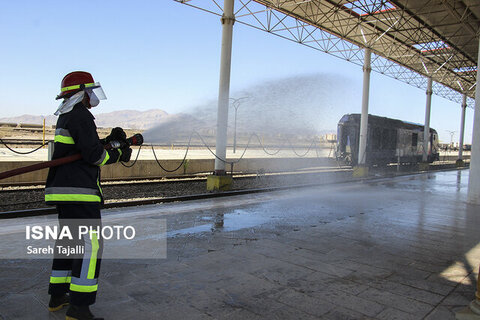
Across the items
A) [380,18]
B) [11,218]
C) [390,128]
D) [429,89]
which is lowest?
[11,218]

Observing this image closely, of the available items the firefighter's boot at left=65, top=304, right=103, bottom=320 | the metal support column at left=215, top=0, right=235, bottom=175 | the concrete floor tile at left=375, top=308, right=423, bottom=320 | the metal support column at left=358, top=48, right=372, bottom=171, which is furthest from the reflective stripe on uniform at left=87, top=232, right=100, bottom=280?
the metal support column at left=358, top=48, right=372, bottom=171

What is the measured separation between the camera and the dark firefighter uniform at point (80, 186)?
2658 millimetres

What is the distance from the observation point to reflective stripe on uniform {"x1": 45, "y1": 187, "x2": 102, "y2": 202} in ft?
8.75

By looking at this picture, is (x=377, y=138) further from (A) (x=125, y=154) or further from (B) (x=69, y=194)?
(B) (x=69, y=194)

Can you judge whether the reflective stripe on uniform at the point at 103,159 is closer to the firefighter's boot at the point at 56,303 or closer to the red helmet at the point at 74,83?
the red helmet at the point at 74,83

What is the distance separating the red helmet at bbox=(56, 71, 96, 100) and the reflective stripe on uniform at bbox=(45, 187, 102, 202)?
76 cm

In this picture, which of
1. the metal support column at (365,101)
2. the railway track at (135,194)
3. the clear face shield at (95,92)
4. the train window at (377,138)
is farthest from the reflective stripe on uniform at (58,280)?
the train window at (377,138)

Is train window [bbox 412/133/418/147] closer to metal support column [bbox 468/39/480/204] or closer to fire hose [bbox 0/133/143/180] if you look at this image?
metal support column [bbox 468/39/480/204]

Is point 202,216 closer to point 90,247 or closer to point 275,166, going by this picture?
point 90,247

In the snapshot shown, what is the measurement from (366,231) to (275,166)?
15051 mm

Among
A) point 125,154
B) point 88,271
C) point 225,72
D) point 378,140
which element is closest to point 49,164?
point 125,154

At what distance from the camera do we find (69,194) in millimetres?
2664

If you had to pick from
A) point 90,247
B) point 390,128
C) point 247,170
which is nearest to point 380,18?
point 247,170

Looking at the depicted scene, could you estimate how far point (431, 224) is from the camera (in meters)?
6.81
